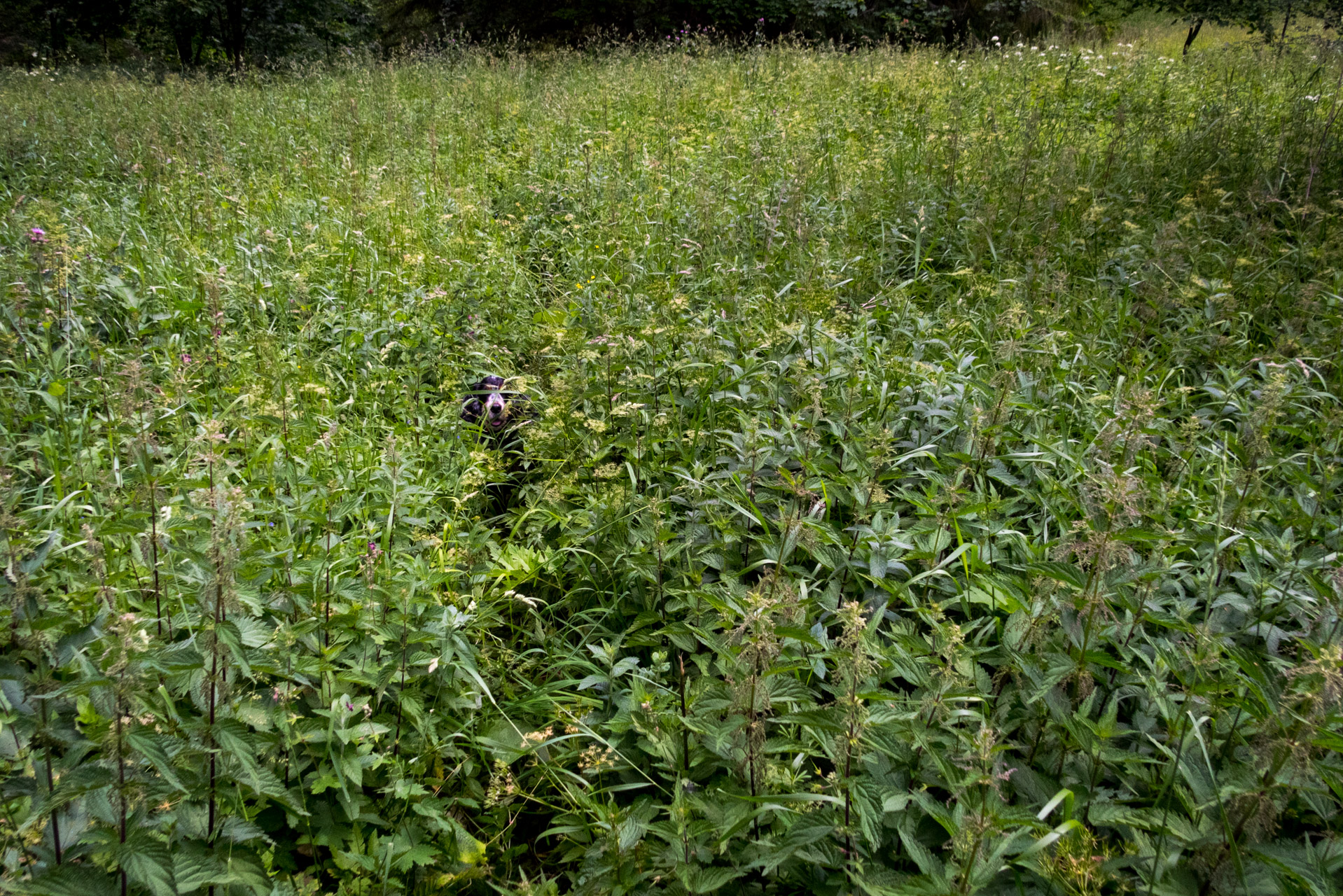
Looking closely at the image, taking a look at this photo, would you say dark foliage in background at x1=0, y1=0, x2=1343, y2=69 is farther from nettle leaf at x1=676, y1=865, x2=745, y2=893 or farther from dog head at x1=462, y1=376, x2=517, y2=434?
nettle leaf at x1=676, y1=865, x2=745, y2=893

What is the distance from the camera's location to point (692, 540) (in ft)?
7.29

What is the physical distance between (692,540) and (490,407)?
4.19 ft

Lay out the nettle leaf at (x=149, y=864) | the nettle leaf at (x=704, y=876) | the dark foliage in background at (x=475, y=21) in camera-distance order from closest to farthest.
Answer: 1. the nettle leaf at (x=149, y=864)
2. the nettle leaf at (x=704, y=876)
3. the dark foliage in background at (x=475, y=21)

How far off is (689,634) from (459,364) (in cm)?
199

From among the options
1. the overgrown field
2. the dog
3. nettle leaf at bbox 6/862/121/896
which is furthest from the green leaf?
the dog

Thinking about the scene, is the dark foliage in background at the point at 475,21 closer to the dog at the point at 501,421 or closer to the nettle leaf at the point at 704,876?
the dog at the point at 501,421

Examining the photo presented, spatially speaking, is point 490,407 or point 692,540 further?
point 490,407

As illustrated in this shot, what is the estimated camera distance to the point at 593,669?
6.70 ft

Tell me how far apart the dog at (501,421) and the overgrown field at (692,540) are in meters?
0.10

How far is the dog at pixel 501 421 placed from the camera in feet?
9.79

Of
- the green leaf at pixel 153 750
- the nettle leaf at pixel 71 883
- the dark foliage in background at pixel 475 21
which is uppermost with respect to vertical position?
the dark foliage in background at pixel 475 21

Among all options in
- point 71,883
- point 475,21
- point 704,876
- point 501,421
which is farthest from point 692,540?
point 475,21

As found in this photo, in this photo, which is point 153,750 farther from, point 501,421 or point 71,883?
point 501,421

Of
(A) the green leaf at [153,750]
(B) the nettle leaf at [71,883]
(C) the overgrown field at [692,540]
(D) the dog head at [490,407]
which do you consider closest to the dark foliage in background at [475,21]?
(C) the overgrown field at [692,540]
